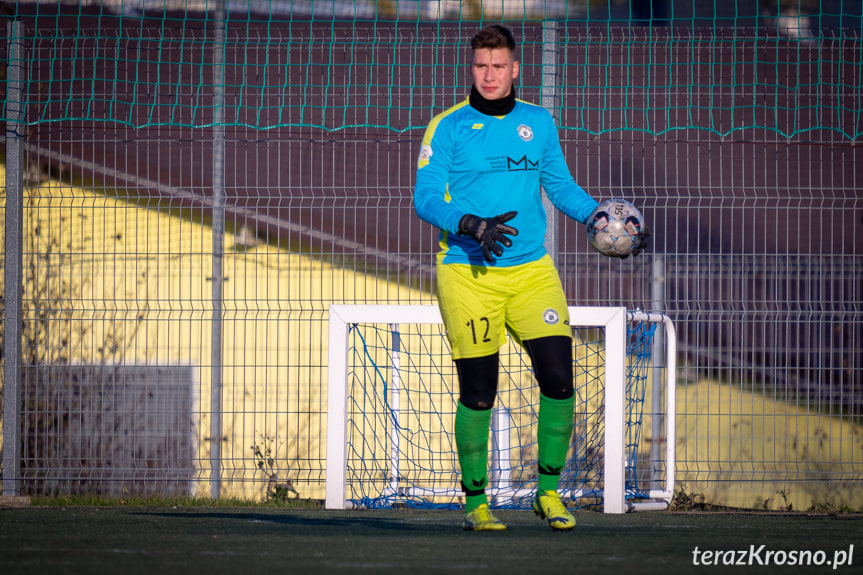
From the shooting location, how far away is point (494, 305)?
4.32m

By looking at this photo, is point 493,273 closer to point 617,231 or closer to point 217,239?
point 617,231

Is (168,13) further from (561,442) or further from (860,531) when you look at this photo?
(860,531)

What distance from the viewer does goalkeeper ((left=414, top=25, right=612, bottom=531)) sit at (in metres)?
4.30

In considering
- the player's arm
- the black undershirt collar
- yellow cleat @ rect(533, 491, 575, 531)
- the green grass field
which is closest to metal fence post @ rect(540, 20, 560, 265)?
the green grass field

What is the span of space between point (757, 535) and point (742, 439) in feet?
7.39

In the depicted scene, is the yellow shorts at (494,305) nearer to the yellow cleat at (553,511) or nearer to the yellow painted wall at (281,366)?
the yellow cleat at (553,511)

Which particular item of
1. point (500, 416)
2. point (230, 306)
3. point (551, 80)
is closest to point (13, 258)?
point (230, 306)

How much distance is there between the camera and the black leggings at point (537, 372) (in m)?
4.27

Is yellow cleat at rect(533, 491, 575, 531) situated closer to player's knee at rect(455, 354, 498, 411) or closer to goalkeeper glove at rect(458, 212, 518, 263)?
player's knee at rect(455, 354, 498, 411)

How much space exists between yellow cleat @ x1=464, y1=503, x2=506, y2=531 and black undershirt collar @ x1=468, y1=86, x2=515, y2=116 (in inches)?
65.1

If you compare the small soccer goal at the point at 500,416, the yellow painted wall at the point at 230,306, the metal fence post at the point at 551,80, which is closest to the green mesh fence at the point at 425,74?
the metal fence post at the point at 551,80

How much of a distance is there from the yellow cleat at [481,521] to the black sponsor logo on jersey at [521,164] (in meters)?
1.41

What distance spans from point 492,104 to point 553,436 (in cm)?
140

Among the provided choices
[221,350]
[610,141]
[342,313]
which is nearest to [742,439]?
[610,141]
